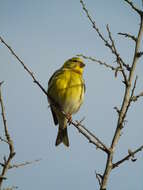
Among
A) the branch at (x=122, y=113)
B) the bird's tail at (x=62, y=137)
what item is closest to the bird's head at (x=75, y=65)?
the bird's tail at (x=62, y=137)

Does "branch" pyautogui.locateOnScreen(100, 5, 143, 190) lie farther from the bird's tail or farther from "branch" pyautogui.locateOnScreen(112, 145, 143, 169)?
the bird's tail

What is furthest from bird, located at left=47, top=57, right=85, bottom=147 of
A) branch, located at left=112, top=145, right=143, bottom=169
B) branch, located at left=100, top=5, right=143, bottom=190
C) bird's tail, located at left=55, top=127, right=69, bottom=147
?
branch, located at left=112, top=145, right=143, bottom=169

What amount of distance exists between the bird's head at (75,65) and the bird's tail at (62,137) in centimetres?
100

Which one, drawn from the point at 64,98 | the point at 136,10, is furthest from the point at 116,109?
the point at 64,98

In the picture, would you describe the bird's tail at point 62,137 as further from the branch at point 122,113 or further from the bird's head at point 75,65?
the branch at point 122,113

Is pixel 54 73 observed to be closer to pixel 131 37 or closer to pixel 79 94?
pixel 79 94

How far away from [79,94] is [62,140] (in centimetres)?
76

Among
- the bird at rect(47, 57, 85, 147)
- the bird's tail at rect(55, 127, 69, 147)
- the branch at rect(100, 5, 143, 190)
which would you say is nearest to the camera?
the branch at rect(100, 5, 143, 190)

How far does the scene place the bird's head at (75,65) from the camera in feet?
20.7

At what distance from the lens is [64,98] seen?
225 inches

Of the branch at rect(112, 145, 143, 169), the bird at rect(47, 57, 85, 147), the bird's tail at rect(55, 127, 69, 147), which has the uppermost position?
the bird at rect(47, 57, 85, 147)

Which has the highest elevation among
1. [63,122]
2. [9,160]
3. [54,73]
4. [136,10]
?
[54,73]

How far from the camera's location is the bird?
571 cm

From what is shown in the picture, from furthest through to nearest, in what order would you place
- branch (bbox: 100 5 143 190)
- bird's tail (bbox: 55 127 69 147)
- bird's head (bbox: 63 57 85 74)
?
bird's head (bbox: 63 57 85 74) → bird's tail (bbox: 55 127 69 147) → branch (bbox: 100 5 143 190)
